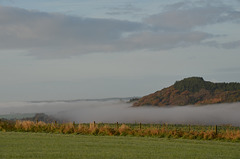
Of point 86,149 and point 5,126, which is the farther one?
point 5,126

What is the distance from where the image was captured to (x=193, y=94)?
6821 inches

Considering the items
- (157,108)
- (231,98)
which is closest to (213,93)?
(231,98)

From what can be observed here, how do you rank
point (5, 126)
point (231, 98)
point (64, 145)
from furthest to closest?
point (231, 98), point (5, 126), point (64, 145)

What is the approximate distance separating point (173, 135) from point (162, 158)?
1203 centimetres

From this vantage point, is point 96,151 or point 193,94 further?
point 193,94

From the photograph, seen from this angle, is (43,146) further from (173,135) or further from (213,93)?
(213,93)

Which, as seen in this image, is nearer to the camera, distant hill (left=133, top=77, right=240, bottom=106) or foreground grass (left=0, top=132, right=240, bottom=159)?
foreground grass (left=0, top=132, right=240, bottom=159)

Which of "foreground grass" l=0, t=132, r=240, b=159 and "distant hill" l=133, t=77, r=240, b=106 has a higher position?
"distant hill" l=133, t=77, r=240, b=106

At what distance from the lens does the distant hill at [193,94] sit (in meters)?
160

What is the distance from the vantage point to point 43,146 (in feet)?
57.7

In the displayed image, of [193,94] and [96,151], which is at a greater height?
[193,94]

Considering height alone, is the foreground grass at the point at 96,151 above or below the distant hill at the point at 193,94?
below

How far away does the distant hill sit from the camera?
160 m

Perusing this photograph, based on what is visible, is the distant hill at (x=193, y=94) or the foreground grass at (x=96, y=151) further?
the distant hill at (x=193, y=94)
